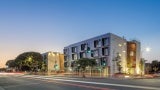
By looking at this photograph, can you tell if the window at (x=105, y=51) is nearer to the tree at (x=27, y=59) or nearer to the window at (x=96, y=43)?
the window at (x=96, y=43)

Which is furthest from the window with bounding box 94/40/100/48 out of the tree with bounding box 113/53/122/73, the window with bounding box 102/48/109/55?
the tree with bounding box 113/53/122/73

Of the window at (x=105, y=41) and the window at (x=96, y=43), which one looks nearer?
the window at (x=105, y=41)

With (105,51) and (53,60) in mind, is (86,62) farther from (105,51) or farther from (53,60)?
(53,60)

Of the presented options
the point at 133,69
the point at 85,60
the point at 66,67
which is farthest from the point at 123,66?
the point at 66,67

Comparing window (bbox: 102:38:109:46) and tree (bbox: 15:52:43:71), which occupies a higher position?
window (bbox: 102:38:109:46)

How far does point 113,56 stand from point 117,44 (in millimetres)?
4768

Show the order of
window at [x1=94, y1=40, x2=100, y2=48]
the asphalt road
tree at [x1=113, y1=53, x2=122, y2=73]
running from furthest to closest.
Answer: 1. window at [x1=94, y1=40, x2=100, y2=48]
2. tree at [x1=113, y1=53, x2=122, y2=73]
3. the asphalt road

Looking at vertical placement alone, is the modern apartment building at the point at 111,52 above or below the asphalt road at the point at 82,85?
above

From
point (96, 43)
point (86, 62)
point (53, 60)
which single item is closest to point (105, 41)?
point (96, 43)

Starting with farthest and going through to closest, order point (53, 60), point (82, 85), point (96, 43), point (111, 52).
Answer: point (53, 60) → point (96, 43) → point (111, 52) → point (82, 85)

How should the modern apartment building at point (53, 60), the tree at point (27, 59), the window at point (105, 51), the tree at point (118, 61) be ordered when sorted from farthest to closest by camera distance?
1. the modern apartment building at point (53, 60)
2. the tree at point (27, 59)
3. the window at point (105, 51)
4. the tree at point (118, 61)

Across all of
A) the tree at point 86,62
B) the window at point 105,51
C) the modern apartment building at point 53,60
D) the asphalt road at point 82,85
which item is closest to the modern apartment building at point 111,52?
the window at point 105,51

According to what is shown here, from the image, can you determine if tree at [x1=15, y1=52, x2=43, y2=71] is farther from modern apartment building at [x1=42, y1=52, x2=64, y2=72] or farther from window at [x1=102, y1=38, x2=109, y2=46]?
window at [x1=102, y1=38, x2=109, y2=46]

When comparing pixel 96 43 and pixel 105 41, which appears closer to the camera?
pixel 105 41
